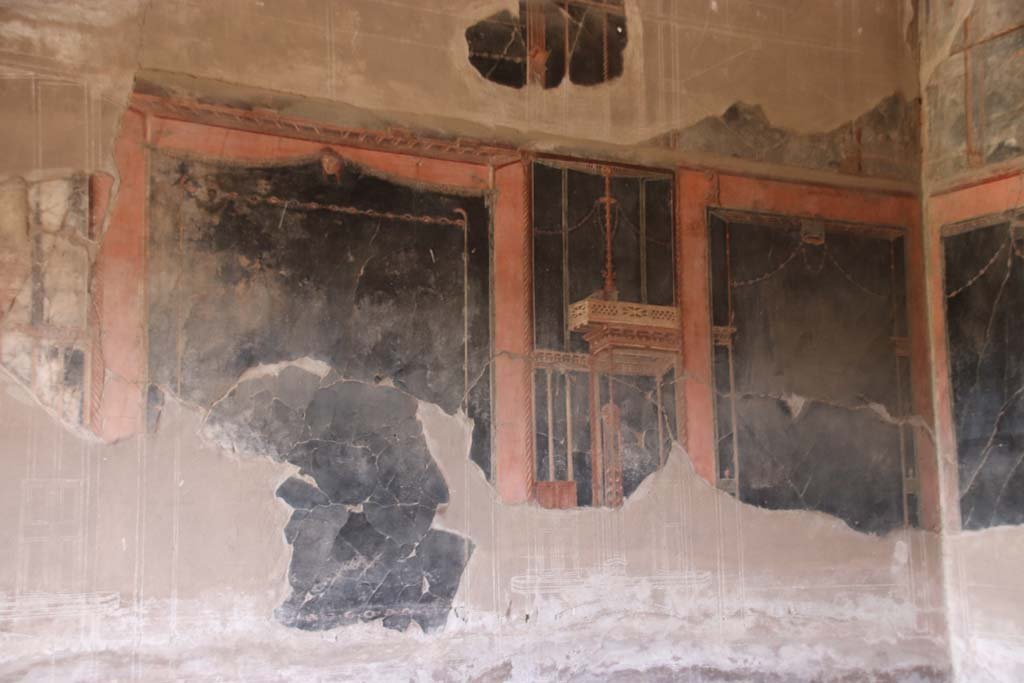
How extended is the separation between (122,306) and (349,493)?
1.09m

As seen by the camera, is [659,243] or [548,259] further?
[659,243]

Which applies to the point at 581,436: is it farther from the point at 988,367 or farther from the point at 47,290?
the point at 47,290

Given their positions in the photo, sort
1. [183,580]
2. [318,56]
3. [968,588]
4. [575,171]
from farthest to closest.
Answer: [968,588] → [575,171] → [318,56] → [183,580]

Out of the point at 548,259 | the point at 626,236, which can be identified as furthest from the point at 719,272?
the point at 548,259

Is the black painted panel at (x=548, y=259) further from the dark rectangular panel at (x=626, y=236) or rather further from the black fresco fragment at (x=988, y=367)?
the black fresco fragment at (x=988, y=367)

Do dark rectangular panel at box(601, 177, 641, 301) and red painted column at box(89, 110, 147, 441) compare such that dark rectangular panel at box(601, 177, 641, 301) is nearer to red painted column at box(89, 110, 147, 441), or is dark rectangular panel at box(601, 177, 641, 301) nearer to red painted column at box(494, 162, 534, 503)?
red painted column at box(494, 162, 534, 503)

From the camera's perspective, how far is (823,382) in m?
5.19

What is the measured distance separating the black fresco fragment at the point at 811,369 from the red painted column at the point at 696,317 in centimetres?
6

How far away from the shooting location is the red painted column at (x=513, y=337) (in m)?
4.50

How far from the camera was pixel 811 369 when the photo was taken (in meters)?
5.17

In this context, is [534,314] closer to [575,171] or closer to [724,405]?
[575,171]

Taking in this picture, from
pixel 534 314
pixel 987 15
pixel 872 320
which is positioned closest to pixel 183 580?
pixel 534 314

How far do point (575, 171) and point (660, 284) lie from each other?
639mm

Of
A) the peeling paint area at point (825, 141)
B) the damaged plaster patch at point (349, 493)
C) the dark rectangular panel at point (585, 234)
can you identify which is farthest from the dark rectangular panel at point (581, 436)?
the peeling paint area at point (825, 141)
